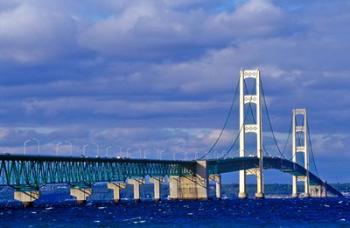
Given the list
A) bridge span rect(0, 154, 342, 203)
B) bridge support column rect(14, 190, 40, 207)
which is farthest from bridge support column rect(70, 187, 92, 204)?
bridge support column rect(14, 190, 40, 207)

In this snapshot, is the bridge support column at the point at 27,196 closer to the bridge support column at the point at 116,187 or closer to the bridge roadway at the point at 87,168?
the bridge roadway at the point at 87,168

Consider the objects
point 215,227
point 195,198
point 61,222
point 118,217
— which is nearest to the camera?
point 215,227

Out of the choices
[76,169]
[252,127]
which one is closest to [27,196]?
[76,169]

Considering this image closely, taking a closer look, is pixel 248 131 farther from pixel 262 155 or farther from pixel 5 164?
pixel 5 164

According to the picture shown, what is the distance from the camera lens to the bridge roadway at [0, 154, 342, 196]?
14888 cm

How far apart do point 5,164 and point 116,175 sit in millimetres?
42333

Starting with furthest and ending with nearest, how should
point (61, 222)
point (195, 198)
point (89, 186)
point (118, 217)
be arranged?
point (195, 198) → point (89, 186) → point (118, 217) → point (61, 222)

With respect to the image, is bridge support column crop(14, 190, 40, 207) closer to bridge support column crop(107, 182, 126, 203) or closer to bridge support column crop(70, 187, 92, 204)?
bridge support column crop(70, 187, 92, 204)

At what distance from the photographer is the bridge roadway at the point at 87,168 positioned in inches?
5861

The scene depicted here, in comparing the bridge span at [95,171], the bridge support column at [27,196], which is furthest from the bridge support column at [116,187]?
the bridge support column at [27,196]

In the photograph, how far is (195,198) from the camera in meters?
200

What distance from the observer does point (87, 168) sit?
575 ft

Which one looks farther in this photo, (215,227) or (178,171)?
(178,171)

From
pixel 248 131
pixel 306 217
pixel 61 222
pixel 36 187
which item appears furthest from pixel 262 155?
pixel 61 222
